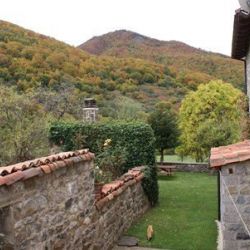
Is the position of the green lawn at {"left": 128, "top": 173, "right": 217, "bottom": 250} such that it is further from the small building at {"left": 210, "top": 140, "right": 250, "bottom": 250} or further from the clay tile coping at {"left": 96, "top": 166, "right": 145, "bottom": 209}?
the small building at {"left": 210, "top": 140, "right": 250, "bottom": 250}

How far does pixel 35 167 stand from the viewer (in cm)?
555

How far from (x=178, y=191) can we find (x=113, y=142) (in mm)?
3765

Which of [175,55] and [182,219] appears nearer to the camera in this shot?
[182,219]

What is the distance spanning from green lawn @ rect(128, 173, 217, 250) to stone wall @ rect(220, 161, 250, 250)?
1.79 meters

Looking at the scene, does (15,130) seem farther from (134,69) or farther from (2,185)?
(134,69)

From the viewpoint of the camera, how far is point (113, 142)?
43.6 feet

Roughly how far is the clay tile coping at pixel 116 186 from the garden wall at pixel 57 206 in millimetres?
23

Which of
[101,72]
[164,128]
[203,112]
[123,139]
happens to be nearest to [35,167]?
[123,139]

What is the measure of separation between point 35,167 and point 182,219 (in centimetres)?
662

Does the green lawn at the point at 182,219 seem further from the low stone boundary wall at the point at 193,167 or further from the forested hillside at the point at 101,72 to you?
the forested hillside at the point at 101,72

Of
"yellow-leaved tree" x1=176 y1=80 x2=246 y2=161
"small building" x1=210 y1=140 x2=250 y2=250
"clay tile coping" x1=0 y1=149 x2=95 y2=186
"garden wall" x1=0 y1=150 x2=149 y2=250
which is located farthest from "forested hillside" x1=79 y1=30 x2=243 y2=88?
"clay tile coping" x1=0 y1=149 x2=95 y2=186

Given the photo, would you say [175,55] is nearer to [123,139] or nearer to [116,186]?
[123,139]

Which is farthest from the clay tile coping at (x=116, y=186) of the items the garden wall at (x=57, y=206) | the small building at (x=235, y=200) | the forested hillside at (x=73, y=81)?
the forested hillside at (x=73, y=81)

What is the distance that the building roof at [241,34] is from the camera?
32.3 feet
